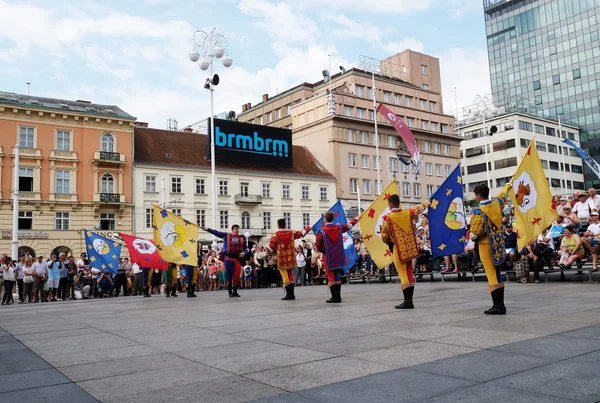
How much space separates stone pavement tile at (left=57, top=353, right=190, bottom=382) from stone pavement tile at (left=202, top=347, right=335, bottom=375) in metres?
→ 0.43

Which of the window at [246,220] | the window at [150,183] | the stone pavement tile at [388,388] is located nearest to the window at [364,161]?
the window at [246,220]

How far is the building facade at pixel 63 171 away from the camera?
46750 millimetres

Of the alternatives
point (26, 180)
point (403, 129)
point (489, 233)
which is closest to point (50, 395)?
point (489, 233)

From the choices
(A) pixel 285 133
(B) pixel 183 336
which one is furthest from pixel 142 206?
(B) pixel 183 336

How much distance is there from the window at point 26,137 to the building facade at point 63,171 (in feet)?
0.26

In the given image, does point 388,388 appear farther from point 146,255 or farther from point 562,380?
point 146,255

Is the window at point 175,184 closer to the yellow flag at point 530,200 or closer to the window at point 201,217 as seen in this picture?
the window at point 201,217

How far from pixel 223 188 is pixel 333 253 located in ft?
150

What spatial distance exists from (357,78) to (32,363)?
66.4 m

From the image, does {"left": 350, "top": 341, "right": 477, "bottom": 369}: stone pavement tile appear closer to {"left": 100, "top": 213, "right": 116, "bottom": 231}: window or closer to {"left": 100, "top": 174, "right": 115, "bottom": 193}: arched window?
{"left": 100, "top": 213, "right": 116, "bottom": 231}: window

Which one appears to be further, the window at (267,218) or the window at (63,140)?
the window at (267,218)

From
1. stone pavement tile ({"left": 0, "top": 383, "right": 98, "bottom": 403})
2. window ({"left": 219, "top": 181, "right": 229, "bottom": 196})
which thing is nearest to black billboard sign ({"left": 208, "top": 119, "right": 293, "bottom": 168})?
window ({"left": 219, "top": 181, "right": 229, "bottom": 196})

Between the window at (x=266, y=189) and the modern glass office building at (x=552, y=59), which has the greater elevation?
the modern glass office building at (x=552, y=59)

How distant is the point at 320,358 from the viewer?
210 inches
